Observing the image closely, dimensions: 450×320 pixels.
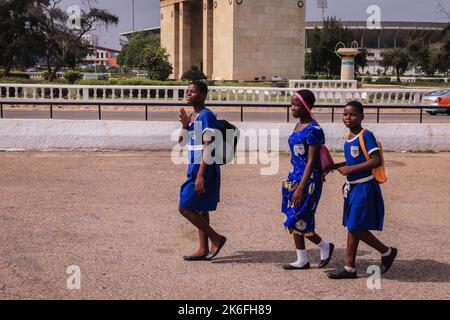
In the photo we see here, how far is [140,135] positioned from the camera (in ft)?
46.4

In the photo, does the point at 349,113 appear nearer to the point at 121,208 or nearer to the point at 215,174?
the point at 215,174

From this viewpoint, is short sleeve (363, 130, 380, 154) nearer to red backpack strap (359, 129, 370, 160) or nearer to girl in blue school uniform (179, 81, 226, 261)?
red backpack strap (359, 129, 370, 160)

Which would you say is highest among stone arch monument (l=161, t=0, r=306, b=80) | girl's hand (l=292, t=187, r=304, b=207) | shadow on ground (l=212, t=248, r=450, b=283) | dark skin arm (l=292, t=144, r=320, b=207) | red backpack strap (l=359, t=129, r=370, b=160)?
stone arch monument (l=161, t=0, r=306, b=80)

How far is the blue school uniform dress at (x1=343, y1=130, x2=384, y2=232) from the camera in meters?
5.46

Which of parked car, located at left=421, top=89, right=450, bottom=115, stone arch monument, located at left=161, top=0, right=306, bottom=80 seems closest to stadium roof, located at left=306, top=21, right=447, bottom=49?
stone arch monument, located at left=161, top=0, right=306, bottom=80

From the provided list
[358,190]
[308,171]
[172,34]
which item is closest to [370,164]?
[358,190]

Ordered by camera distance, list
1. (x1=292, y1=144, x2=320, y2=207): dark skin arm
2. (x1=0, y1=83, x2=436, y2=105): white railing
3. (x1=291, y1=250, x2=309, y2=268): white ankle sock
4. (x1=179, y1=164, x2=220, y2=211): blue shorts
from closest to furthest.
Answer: (x1=292, y1=144, x2=320, y2=207): dark skin arm, (x1=291, y1=250, x2=309, y2=268): white ankle sock, (x1=179, y1=164, x2=220, y2=211): blue shorts, (x1=0, y1=83, x2=436, y2=105): white railing

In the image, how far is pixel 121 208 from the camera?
8469 millimetres

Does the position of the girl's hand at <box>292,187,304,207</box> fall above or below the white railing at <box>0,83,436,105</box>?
below

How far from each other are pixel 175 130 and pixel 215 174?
8.19m

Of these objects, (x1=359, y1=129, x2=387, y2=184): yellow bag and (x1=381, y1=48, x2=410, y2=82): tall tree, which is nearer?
(x1=359, y1=129, x2=387, y2=184): yellow bag

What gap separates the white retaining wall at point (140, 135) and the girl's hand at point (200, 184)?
8116 millimetres

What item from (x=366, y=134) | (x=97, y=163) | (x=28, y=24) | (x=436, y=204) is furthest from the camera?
(x=28, y=24)

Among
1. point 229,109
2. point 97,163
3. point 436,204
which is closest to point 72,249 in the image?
point 436,204
